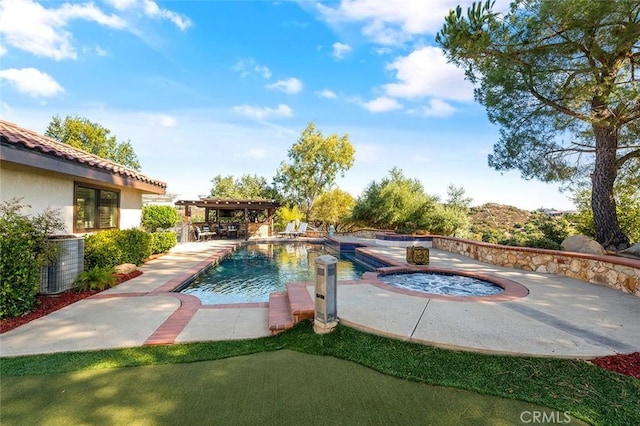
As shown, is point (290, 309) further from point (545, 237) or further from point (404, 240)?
point (404, 240)

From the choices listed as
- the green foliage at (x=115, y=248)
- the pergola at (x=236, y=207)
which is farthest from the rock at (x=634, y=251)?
the pergola at (x=236, y=207)

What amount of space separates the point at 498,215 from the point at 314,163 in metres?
18.7

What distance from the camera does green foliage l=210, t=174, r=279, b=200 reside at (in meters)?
38.5

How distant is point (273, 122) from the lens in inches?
1085

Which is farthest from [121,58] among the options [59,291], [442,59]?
[442,59]

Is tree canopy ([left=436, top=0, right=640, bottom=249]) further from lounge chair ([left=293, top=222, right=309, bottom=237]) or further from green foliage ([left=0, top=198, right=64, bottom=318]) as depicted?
lounge chair ([left=293, top=222, right=309, bottom=237])

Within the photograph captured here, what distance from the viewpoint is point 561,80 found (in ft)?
29.2

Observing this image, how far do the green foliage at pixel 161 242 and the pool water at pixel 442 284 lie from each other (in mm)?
8750

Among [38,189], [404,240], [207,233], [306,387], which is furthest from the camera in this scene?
[207,233]

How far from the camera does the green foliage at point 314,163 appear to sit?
3048 cm
